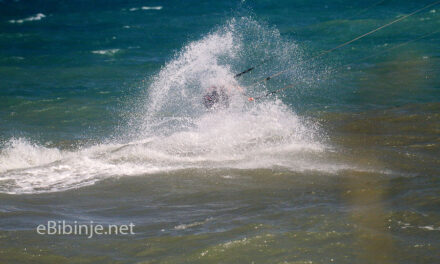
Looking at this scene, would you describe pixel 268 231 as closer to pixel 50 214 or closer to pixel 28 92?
pixel 50 214

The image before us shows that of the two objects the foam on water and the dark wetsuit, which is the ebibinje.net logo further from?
the dark wetsuit

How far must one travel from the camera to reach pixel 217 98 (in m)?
15.1

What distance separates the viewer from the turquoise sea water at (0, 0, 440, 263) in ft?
26.8

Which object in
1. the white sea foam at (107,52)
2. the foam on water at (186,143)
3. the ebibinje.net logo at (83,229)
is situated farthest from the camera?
the white sea foam at (107,52)

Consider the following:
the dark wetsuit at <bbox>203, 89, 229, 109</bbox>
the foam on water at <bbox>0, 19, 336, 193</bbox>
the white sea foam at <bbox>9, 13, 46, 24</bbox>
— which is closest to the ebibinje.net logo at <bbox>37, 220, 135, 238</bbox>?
the foam on water at <bbox>0, 19, 336, 193</bbox>

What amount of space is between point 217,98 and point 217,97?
0.03 metres

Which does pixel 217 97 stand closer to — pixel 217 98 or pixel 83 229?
pixel 217 98

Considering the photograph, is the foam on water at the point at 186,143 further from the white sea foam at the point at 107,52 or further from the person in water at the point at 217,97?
the white sea foam at the point at 107,52

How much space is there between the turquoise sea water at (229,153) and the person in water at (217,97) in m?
0.31

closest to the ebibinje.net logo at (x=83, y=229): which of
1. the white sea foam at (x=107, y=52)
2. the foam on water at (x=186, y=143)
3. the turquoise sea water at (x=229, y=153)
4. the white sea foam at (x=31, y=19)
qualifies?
the turquoise sea water at (x=229, y=153)

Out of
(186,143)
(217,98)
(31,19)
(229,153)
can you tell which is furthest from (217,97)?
(31,19)

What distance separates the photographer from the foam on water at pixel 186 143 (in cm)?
1214

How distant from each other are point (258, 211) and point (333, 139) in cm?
556

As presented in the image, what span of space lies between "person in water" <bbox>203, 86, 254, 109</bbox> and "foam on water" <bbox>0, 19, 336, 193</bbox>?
0.22 metres
